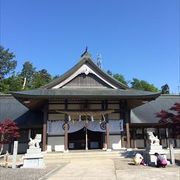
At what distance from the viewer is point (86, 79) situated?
897 inches

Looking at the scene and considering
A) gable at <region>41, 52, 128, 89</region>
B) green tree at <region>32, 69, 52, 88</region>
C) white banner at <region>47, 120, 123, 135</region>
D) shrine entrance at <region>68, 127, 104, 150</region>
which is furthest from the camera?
green tree at <region>32, 69, 52, 88</region>

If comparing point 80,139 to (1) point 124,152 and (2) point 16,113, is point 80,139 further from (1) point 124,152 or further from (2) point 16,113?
(2) point 16,113

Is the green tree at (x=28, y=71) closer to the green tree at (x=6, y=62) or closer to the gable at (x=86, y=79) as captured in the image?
the green tree at (x=6, y=62)

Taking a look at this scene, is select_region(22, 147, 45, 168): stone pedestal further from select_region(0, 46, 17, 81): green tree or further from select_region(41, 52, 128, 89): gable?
select_region(0, 46, 17, 81): green tree

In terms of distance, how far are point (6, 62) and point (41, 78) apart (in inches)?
437

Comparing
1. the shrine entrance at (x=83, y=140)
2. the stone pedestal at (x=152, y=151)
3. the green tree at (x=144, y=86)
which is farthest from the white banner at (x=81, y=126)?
the green tree at (x=144, y=86)

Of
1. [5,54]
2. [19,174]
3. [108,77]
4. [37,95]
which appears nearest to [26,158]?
[19,174]

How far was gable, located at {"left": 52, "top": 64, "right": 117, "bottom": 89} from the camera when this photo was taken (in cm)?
2250

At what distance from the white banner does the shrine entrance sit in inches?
57.0

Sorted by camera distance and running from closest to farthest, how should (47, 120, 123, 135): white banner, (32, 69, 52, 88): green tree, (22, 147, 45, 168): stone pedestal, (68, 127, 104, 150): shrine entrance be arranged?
(22, 147, 45, 168): stone pedestal < (47, 120, 123, 135): white banner < (68, 127, 104, 150): shrine entrance < (32, 69, 52, 88): green tree

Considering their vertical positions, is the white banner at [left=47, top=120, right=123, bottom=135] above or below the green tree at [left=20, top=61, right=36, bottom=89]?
below

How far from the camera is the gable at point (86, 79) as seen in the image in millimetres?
22500

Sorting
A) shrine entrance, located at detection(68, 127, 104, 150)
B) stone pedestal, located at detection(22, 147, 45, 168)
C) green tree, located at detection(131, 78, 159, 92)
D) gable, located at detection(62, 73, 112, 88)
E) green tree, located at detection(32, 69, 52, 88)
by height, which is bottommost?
stone pedestal, located at detection(22, 147, 45, 168)

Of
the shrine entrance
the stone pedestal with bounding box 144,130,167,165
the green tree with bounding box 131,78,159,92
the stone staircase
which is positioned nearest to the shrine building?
the shrine entrance
